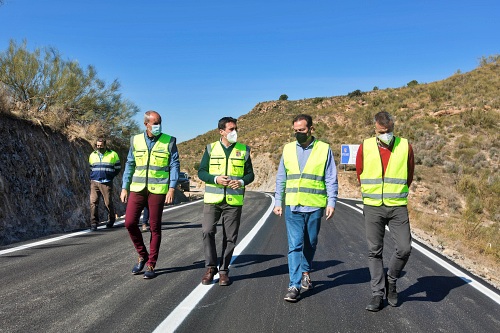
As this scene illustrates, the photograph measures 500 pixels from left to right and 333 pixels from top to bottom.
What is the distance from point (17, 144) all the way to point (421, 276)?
32.6 ft

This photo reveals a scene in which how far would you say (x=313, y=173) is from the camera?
4.57 meters

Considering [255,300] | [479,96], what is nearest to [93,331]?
[255,300]

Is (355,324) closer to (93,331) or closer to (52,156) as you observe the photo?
(93,331)

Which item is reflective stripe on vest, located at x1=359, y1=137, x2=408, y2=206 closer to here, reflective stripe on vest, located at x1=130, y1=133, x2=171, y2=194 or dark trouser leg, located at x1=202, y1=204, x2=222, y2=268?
dark trouser leg, located at x1=202, y1=204, x2=222, y2=268

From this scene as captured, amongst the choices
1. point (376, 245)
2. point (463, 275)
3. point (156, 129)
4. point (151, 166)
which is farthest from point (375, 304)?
point (156, 129)

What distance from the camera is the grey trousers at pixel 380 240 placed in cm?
430

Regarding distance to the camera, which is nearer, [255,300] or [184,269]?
[255,300]

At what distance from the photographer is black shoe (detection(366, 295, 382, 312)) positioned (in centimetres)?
412

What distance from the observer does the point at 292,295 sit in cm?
429

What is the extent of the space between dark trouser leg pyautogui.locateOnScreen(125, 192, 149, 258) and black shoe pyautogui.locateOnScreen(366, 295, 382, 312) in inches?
117

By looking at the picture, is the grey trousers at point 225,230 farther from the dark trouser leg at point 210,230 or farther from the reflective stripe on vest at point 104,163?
the reflective stripe on vest at point 104,163

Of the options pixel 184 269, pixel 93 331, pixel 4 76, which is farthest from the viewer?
pixel 4 76

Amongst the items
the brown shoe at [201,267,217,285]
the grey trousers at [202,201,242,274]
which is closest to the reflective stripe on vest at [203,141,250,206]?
the grey trousers at [202,201,242,274]

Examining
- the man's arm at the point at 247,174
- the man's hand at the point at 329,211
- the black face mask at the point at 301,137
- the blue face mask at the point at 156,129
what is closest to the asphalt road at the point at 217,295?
the man's hand at the point at 329,211
